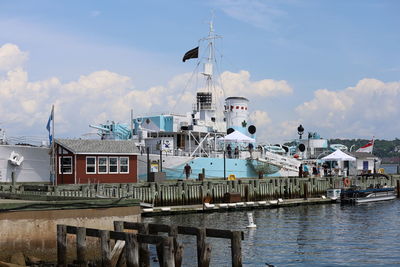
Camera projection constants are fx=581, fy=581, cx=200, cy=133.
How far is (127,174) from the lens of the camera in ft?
130

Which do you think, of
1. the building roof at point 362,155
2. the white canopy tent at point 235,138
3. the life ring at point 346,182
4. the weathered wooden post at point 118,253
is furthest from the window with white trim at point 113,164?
the building roof at point 362,155

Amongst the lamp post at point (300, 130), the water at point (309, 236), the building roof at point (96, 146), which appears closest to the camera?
the water at point (309, 236)

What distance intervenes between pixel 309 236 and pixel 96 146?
54.2ft

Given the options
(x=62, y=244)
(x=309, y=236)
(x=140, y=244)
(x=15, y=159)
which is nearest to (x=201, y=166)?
(x=15, y=159)

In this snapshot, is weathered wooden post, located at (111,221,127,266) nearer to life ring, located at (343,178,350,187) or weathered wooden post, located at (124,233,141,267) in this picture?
weathered wooden post, located at (124,233,141,267)

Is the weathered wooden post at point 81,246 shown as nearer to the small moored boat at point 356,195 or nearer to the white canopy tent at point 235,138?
the small moored boat at point 356,195

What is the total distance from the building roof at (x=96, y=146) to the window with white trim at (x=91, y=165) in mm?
547

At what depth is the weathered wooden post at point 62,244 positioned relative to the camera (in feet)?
52.1

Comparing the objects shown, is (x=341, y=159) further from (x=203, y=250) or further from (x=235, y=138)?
(x=203, y=250)

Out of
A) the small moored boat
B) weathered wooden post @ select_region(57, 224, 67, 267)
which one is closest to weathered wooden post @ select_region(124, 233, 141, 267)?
weathered wooden post @ select_region(57, 224, 67, 267)

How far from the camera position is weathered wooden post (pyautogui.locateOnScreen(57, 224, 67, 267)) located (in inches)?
625

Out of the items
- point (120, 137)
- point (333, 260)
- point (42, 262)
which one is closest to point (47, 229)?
point (42, 262)

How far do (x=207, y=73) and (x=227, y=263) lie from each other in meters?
41.3

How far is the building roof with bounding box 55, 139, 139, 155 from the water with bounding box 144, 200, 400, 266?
6.57 metres
